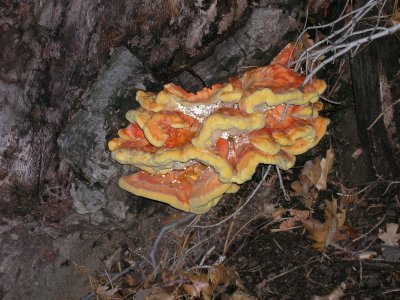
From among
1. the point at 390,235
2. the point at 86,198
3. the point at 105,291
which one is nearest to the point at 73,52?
the point at 86,198

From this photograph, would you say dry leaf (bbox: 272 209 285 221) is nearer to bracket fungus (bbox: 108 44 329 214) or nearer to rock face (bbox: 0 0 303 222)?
bracket fungus (bbox: 108 44 329 214)

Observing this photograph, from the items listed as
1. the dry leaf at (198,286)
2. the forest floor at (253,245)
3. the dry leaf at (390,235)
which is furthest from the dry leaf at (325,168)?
the dry leaf at (198,286)

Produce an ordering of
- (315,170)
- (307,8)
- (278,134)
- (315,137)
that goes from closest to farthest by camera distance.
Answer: (278,134) < (315,137) < (307,8) < (315,170)

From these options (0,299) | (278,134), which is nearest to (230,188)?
(278,134)

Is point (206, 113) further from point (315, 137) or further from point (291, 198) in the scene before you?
point (291, 198)

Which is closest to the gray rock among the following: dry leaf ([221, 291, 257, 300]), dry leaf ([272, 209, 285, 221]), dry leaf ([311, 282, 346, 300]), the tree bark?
dry leaf ([221, 291, 257, 300])

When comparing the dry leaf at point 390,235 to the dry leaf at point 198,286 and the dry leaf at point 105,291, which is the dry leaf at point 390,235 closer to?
the dry leaf at point 198,286
